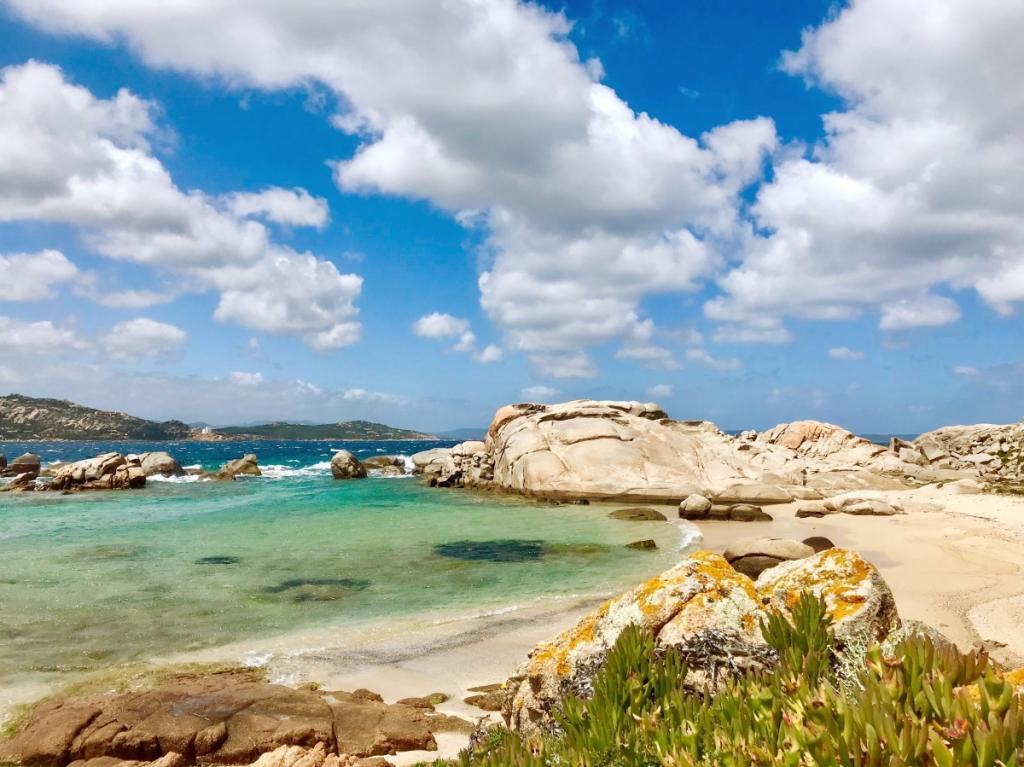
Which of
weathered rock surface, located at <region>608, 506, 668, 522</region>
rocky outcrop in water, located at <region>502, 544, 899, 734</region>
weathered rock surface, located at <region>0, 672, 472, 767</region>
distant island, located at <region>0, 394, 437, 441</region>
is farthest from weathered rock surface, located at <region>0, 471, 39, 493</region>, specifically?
distant island, located at <region>0, 394, 437, 441</region>

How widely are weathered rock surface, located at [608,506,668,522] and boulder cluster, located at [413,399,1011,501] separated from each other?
1.79 meters

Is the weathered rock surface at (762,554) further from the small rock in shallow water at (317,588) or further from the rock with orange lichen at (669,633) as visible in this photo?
the small rock in shallow water at (317,588)

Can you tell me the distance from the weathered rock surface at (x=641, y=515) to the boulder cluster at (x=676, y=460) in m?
1.79

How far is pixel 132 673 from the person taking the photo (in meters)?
11.8

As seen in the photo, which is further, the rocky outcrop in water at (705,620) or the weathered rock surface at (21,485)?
the weathered rock surface at (21,485)

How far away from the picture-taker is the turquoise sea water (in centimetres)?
1459

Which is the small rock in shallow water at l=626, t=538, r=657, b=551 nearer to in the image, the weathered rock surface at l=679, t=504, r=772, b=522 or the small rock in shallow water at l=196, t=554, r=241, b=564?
the weathered rock surface at l=679, t=504, r=772, b=522

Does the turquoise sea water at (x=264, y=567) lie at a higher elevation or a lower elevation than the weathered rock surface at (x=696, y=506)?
lower

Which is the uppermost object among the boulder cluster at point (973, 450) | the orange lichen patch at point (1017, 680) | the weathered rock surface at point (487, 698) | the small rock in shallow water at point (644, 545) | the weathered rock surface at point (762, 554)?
the boulder cluster at point (973, 450)

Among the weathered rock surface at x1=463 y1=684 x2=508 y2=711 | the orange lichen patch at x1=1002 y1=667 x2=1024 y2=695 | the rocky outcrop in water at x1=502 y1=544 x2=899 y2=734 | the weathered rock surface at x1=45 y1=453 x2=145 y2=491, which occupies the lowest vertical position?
the weathered rock surface at x1=45 y1=453 x2=145 y2=491

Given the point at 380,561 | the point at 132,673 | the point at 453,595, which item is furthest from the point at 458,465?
the point at 132,673

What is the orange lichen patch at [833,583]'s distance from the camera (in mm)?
6422

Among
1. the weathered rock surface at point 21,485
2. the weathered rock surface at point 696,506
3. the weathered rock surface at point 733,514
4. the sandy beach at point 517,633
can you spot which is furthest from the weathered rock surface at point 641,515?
the weathered rock surface at point 21,485

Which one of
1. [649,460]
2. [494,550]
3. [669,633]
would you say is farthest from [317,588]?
[649,460]
